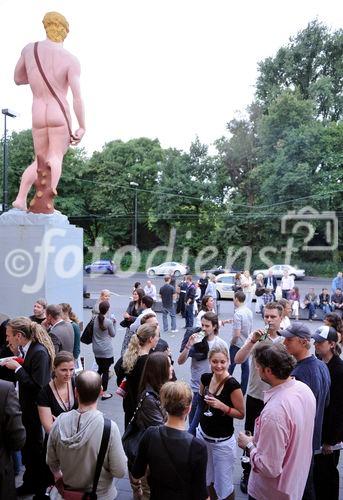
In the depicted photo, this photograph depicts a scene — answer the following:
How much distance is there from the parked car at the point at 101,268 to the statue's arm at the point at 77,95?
94.2ft

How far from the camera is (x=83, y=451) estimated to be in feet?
8.69

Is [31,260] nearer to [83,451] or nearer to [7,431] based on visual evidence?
[7,431]

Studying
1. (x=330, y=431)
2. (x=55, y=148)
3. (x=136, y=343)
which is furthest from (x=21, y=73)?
(x=330, y=431)

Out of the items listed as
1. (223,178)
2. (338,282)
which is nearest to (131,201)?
(223,178)

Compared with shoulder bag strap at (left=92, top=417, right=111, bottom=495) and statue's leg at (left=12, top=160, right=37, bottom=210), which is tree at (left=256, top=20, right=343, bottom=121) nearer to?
statue's leg at (left=12, top=160, right=37, bottom=210)

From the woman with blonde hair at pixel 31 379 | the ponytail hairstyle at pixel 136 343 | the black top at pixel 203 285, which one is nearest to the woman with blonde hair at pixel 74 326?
the woman with blonde hair at pixel 31 379

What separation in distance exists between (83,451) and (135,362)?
3.90 feet

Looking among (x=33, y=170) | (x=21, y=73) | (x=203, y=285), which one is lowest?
(x=203, y=285)

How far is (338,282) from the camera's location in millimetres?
15219

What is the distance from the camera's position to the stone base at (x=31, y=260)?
8.37m

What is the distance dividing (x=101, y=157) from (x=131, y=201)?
5.35m

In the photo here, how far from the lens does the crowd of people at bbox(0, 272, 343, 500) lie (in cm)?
259

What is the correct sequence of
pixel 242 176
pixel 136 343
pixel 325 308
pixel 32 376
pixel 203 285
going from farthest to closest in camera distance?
pixel 242 176 → pixel 203 285 → pixel 325 308 → pixel 136 343 → pixel 32 376

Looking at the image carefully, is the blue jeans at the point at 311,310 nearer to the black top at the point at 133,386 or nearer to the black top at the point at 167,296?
the black top at the point at 167,296
